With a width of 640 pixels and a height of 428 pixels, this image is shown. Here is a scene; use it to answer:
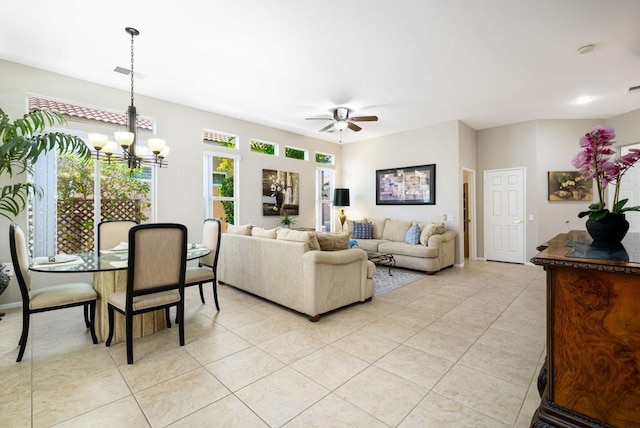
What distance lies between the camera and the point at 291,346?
254cm

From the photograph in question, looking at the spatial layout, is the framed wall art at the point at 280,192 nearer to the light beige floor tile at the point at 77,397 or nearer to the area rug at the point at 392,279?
the area rug at the point at 392,279

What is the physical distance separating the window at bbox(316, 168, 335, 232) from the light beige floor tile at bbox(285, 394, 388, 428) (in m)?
5.83

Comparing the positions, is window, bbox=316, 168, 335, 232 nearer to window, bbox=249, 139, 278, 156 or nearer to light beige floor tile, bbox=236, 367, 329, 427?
window, bbox=249, 139, 278, 156

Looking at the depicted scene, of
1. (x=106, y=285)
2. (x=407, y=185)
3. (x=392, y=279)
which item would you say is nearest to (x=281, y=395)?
(x=106, y=285)

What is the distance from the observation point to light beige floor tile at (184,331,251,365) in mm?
2373

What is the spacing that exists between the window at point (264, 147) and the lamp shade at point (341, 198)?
1.84 metres

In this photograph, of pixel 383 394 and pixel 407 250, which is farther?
pixel 407 250

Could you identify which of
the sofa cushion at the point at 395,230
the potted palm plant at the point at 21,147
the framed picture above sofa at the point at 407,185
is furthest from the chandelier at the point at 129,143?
the framed picture above sofa at the point at 407,185

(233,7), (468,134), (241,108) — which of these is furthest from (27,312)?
(468,134)

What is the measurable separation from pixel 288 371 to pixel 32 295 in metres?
2.22

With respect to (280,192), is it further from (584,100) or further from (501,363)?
(584,100)

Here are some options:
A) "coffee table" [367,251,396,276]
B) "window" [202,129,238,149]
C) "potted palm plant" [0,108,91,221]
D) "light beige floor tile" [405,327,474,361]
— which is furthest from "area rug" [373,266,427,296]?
"potted palm plant" [0,108,91,221]

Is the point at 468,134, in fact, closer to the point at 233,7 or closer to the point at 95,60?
the point at 233,7

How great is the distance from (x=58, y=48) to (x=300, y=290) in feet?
12.6
